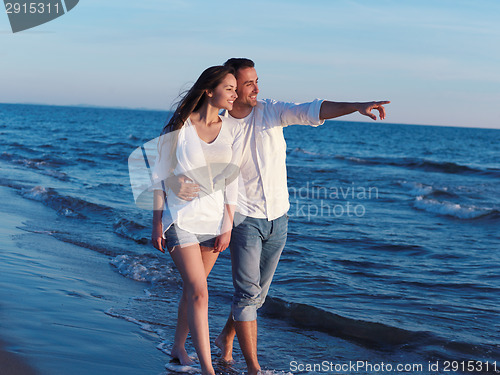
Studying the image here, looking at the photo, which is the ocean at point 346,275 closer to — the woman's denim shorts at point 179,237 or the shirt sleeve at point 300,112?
the woman's denim shorts at point 179,237

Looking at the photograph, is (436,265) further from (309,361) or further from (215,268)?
(309,361)

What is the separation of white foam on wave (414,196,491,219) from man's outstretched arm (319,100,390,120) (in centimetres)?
984

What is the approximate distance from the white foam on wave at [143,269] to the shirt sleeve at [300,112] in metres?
3.42

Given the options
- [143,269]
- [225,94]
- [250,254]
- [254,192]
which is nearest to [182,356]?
[250,254]

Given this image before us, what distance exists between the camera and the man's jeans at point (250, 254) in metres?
3.46

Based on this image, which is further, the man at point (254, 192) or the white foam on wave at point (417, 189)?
the white foam on wave at point (417, 189)

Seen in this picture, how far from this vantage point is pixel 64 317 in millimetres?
4383

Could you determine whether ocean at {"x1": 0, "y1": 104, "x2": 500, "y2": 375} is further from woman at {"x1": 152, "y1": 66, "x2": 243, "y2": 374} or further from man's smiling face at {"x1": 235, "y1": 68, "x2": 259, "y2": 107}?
man's smiling face at {"x1": 235, "y1": 68, "x2": 259, "y2": 107}

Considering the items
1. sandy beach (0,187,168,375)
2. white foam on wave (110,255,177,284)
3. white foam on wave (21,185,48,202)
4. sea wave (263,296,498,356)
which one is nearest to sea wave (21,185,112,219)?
white foam on wave (21,185,48,202)

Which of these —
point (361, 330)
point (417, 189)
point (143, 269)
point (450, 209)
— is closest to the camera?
point (361, 330)

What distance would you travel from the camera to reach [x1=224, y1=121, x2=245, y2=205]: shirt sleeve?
3.45 m

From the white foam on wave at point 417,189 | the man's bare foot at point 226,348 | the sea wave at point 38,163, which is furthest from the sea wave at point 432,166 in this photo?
the man's bare foot at point 226,348

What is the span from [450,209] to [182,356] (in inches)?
415

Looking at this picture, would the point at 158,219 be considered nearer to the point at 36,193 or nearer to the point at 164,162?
the point at 164,162
